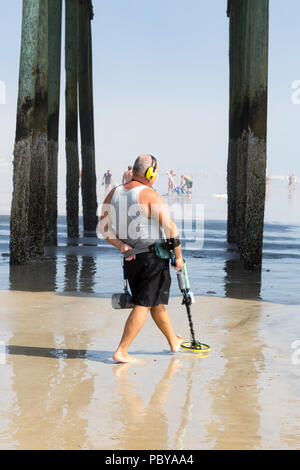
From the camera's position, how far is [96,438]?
3.76 meters

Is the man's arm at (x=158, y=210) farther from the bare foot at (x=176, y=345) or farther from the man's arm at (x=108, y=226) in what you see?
the bare foot at (x=176, y=345)

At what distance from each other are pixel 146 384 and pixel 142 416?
2.10ft

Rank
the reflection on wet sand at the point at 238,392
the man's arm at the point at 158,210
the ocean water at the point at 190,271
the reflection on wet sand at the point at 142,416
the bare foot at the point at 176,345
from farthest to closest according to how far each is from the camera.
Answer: the ocean water at the point at 190,271 → the bare foot at the point at 176,345 → the man's arm at the point at 158,210 → the reflection on wet sand at the point at 238,392 → the reflection on wet sand at the point at 142,416

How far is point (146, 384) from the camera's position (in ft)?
15.6

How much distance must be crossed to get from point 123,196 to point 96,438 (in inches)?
75.9

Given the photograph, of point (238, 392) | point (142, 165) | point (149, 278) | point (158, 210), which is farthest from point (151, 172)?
point (238, 392)

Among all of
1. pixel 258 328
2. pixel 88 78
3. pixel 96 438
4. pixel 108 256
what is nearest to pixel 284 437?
pixel 96 438

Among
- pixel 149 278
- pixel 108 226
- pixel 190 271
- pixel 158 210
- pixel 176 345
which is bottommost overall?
pixel 190 271

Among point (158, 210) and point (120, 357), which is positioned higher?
point (158, 210)

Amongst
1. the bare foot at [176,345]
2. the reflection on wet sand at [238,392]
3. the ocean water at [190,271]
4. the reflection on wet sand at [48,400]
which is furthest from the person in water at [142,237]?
the ocean water at [190,271]

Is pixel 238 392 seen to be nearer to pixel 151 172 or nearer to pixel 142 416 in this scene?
pixel 142 416

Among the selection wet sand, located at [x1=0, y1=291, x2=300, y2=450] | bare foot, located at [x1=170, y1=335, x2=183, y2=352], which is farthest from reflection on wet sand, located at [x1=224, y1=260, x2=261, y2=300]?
bare foot, located at [x1=170, y1=335, x2=183, y2=352]

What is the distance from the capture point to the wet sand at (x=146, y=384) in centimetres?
382

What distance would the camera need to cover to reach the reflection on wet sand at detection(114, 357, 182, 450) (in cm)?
373
